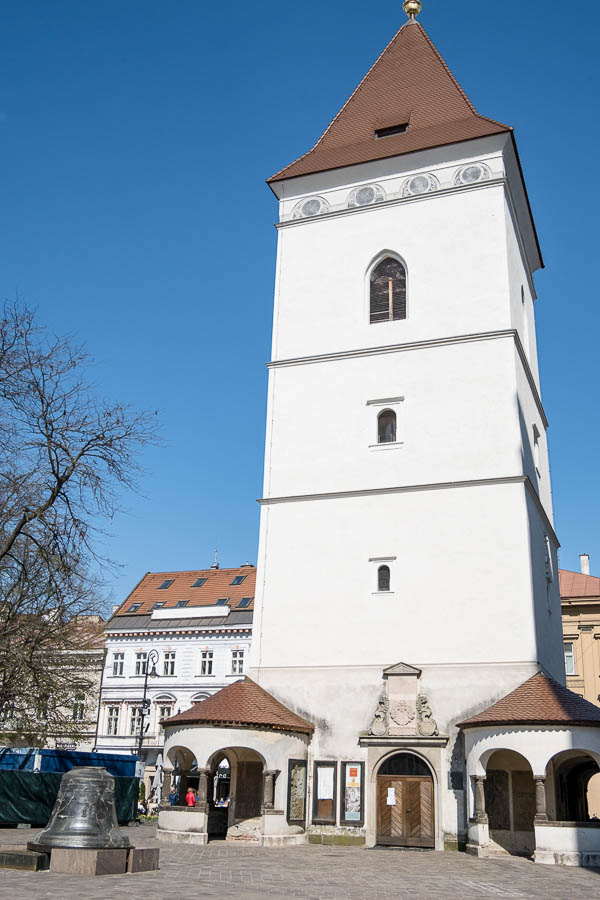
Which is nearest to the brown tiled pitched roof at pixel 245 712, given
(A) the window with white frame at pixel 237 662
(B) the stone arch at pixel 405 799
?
(B) the stone arch at pixel 405 799

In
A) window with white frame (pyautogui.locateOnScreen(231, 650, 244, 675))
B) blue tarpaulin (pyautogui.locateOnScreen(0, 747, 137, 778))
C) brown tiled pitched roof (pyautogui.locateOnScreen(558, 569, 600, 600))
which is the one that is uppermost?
brown tiled pitched roof (pyautogui.locateOnScreen(558, 569, 600, 600))

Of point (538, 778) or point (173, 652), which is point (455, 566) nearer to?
point (538, 778)

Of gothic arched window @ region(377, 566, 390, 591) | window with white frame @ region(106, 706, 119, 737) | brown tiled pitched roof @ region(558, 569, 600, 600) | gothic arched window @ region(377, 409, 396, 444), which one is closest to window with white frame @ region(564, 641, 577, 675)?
brown tiled pitched roof @ region(558, 569, 600, 600)

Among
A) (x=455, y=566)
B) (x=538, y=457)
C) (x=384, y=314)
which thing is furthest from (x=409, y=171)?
(x=455, y=566)

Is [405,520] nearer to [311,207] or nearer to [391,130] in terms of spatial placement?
[311,207]

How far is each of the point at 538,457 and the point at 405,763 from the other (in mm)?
9702

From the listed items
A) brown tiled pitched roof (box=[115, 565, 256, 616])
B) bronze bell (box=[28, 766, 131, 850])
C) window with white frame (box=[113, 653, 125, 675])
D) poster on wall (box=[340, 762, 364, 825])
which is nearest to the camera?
bronze bell (box=[28, 766, 131, 850])

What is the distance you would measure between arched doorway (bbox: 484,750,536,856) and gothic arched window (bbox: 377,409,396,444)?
8.01m

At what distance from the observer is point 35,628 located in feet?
66.2

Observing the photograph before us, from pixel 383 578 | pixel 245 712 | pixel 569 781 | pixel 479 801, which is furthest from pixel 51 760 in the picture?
pixel 569 781

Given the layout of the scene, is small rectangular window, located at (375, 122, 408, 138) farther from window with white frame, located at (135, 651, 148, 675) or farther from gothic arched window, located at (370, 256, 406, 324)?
window with white frame, located at (135, 651, 148, 675)

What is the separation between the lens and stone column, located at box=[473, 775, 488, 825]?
698 inches

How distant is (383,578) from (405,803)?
5017mm

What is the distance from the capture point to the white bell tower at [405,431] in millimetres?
20469
